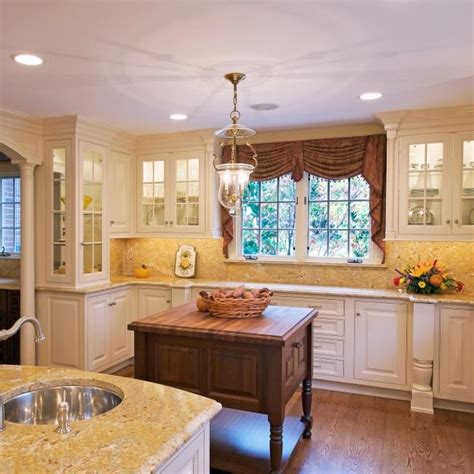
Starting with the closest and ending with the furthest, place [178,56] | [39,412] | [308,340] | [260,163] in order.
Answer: [39,412]
[178,56]
[308,340]
[260,163]

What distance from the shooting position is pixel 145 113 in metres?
3.93

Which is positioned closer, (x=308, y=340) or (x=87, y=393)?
(x=87, y=393)

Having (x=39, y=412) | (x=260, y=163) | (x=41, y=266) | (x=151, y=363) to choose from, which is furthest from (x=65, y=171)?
(x=39, y=412)

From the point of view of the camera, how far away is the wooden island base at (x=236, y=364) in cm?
252

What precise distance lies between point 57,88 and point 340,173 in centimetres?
262

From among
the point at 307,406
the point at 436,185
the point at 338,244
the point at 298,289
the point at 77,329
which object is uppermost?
the point at 436,185

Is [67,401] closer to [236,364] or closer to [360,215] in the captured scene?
[236,364]

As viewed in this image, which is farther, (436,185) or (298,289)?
(298,289)

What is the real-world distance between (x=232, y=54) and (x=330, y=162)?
2.14 meters

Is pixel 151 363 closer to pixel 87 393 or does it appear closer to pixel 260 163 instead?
pixel 87 393

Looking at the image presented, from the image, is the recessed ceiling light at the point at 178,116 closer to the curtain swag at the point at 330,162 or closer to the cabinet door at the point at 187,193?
the cabinet door at the point at 187,193

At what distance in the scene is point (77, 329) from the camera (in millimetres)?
4184

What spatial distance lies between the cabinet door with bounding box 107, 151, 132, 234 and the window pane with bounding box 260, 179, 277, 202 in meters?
1.50

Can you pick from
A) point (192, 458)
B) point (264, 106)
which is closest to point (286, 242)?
point (264, 106)
